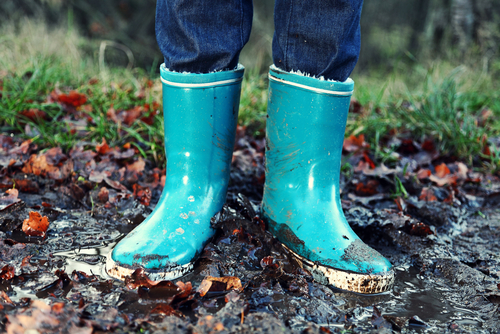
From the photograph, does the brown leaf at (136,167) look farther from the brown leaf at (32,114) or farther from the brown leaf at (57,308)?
the brown leaf at (57,308)

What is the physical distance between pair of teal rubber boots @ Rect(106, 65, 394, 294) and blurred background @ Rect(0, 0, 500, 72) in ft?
6.57

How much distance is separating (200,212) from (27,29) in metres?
4.64

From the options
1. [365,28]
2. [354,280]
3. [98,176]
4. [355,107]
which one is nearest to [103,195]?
[98,176]

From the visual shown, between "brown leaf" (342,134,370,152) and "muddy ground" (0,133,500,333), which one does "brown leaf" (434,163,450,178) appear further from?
"brown leaf" (342,134,370,152)

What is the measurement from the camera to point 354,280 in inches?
44.2

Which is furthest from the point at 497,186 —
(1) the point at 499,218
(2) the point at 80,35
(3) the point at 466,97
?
(2) the point at 80,35

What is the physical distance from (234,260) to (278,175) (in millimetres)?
302

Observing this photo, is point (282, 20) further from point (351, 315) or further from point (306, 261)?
point (351, 315)

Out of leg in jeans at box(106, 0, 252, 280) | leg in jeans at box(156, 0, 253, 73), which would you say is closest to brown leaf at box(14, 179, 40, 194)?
leg in jeans at box(106, 0, 252, 280)

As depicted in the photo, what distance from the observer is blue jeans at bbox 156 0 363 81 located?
3.58 feet

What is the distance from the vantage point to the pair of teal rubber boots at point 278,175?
1146 millimetres

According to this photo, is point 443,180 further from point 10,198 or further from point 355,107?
point 10,198

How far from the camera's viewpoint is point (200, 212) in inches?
49.3

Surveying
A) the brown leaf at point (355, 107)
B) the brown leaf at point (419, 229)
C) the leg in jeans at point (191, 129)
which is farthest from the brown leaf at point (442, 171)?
the leg in jeans at point (191, 129)
